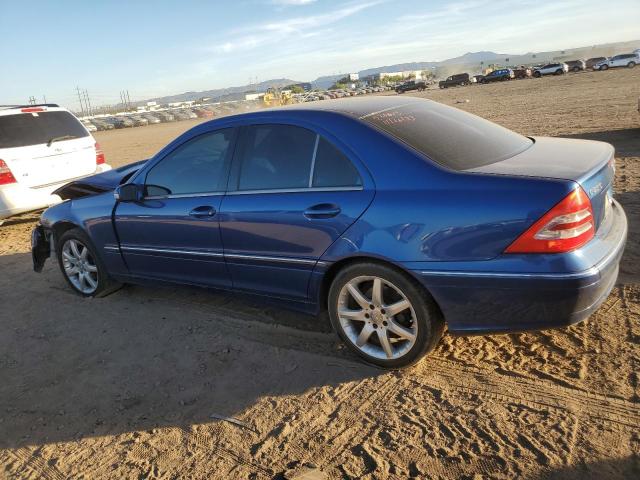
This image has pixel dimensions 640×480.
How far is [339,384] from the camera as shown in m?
3.04

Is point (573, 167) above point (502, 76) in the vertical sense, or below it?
below

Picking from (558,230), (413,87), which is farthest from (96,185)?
(413,87)

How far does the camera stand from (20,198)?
7.04m

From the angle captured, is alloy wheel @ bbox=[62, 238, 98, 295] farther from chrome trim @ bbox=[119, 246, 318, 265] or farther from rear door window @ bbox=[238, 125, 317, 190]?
rear door window @ bbox=[238, 125, 317, 190]

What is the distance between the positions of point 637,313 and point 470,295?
1507 millimetres

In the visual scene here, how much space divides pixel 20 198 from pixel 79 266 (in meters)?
2.93

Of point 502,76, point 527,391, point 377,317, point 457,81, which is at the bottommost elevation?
point 527,391

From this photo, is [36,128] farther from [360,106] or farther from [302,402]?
[302,402]

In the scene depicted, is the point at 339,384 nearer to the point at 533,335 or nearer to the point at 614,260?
the point at 533,335

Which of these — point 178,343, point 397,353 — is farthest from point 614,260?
point 178,343

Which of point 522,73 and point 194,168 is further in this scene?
point 522,73

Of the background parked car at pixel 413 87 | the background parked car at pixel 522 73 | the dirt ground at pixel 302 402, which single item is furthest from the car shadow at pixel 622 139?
the background parked car at pixel 413 87

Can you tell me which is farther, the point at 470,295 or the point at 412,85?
the point at 412,85

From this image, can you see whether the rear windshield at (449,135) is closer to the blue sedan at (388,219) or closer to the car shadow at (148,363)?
the blue sedan at (388,219)
